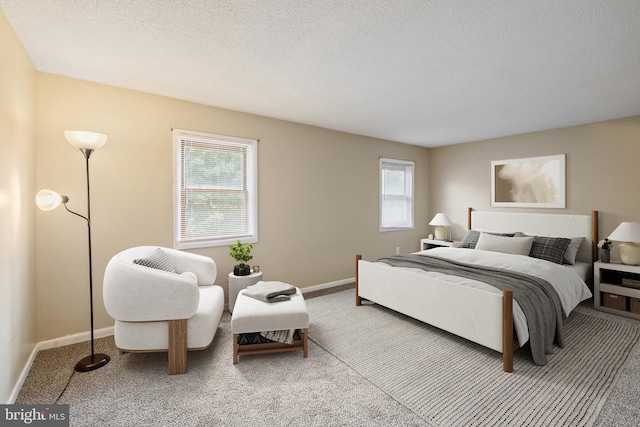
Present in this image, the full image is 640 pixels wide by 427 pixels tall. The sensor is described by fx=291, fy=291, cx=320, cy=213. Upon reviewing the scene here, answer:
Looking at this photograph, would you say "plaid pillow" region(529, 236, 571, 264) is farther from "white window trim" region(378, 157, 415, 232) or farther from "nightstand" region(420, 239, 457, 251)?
"white window trim" region(378, 157, 415, 232)

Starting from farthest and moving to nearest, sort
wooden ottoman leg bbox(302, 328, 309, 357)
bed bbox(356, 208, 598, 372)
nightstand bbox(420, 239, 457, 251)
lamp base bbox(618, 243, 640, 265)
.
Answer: nightstand bbox(420, 239, 457, 251)
lamp base bbox(618, 243, 640, 265)
wooden ottoman leg bbox(302, 328, 309, 357)
bed bbox(356, 208, 598, 372)

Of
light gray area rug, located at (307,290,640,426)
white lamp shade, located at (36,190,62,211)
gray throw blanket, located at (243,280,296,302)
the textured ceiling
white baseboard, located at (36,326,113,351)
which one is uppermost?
the textured ceiling

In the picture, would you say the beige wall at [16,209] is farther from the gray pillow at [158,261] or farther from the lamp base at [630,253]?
the lamp base at [630,253]

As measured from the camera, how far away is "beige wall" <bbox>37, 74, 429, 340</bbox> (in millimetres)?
2631

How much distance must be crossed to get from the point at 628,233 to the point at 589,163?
1156 millimetres

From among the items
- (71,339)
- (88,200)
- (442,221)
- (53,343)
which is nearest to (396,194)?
(442,221)

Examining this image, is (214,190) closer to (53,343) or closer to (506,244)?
(53,343)

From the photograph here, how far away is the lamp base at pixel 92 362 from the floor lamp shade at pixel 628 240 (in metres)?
5.27

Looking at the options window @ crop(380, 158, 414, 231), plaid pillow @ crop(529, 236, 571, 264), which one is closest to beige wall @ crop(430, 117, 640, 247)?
plaid pillow @ crop(529, 236, 571, 264)

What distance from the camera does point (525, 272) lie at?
3061mm

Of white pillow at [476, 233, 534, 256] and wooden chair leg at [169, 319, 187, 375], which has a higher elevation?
white pillow at [476, 233, 534, 256]

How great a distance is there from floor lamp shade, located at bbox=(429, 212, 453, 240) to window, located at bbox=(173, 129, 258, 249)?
3.34 metres

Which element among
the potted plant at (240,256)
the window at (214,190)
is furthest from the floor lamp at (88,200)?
the potted plant at (240,256)

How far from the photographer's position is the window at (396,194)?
17.4 ft
